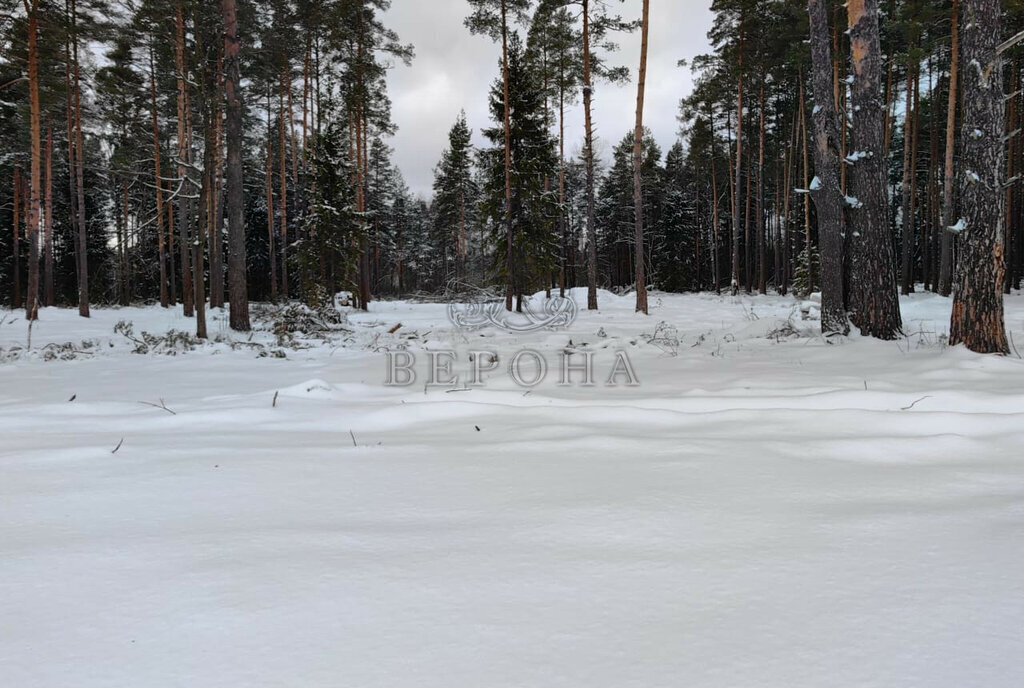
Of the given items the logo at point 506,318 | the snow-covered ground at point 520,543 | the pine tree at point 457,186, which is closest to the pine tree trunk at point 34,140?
the logo at point 506,318

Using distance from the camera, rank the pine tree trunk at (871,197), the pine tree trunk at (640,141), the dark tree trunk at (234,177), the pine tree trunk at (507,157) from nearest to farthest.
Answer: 1. the pine tree trunk at (871,197)
2. the dark tree trunk at (234,177)
3. the pine tree trunk at (640,141)
4. the pine tree trunk at (507,157)

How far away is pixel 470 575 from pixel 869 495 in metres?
1.31

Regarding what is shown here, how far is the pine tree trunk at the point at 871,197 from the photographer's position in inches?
224

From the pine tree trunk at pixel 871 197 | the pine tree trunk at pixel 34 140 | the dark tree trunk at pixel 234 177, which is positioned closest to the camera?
the pine tree trunk at pixel 871 197

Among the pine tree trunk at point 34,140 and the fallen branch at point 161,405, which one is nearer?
the fallen branch at point 161,405

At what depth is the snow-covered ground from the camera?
90cm

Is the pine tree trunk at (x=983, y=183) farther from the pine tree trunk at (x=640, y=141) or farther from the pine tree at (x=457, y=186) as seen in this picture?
the pine tree at (x=457, y=186)

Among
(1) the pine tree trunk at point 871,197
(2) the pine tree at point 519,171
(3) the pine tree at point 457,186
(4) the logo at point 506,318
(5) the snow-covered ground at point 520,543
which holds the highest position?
(3) the pine tree at point 457,186

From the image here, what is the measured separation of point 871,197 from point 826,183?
66 centimetres

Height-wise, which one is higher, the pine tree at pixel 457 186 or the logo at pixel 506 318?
the pine tree at pixel 457 186

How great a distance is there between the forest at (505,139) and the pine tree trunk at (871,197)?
2cm

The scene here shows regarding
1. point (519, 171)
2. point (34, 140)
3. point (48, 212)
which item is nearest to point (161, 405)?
point (519, 171)

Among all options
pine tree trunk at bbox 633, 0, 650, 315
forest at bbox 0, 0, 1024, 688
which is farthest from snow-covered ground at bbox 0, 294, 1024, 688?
pine tree trunk at bbox 633, 0, 650, 315

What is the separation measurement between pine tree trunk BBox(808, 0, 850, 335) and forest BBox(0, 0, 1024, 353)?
3cm
